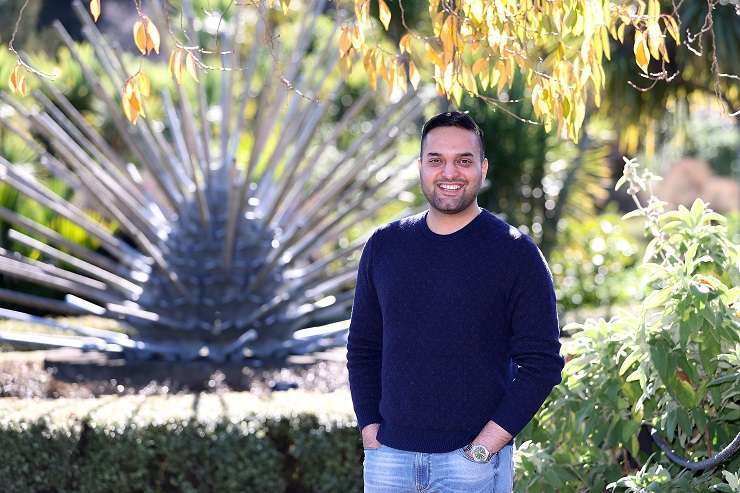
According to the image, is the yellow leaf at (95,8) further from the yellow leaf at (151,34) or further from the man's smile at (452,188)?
the man's smile at (452,188)

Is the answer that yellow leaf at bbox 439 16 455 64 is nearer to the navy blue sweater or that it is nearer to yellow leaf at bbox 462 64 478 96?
yellow leaf at bbox 462 64 478 96

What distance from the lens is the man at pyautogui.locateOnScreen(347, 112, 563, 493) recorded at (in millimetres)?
3320

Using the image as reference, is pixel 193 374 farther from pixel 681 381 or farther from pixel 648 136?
pixel 648 136

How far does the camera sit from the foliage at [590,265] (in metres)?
12.5

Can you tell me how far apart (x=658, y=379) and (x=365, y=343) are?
1054mm

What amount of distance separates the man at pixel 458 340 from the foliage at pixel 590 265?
873cm

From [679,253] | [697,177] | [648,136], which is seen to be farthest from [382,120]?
[697,177]

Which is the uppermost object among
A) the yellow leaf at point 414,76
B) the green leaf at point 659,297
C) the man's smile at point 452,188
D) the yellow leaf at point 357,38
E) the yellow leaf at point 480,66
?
the yellow leaf at point 357,38

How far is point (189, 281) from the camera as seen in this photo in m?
7.37

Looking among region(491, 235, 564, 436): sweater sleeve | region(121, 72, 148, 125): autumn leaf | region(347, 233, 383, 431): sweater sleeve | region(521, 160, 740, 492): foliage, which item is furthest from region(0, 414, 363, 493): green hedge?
region(491, 235, 564, 436): sweater sleeve

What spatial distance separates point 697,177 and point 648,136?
15.5 meters

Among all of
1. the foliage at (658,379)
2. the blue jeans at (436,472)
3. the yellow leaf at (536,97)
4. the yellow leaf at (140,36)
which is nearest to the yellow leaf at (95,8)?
the yellow leaf at (140,36)

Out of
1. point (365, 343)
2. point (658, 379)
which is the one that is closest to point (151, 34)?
point (365, 343)

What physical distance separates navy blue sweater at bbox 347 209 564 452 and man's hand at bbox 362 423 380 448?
1.4 inches
